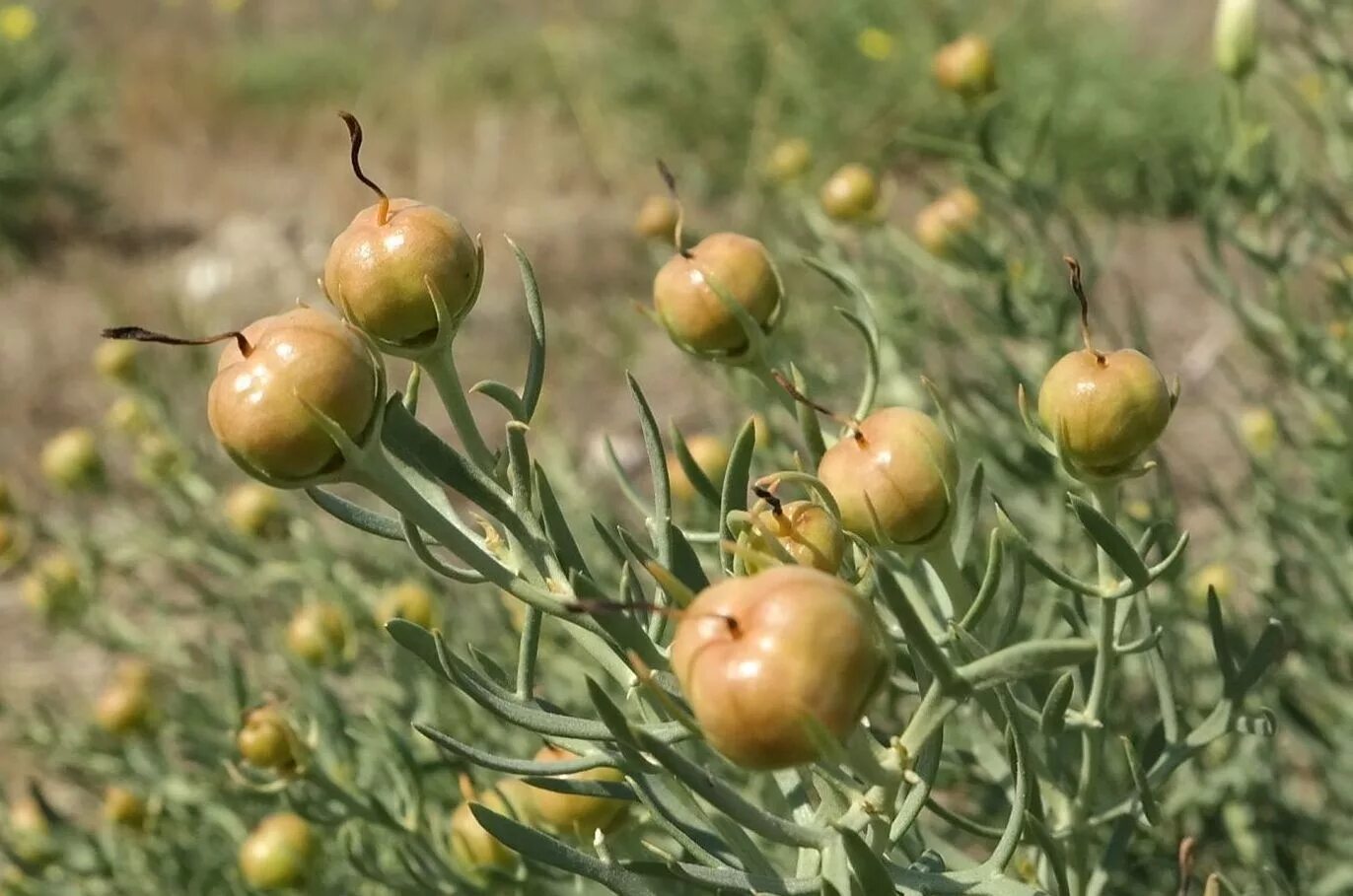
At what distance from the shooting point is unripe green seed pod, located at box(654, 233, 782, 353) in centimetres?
72

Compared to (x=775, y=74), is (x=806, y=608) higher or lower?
higher

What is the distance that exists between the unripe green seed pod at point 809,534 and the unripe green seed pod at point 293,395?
0.58 ft

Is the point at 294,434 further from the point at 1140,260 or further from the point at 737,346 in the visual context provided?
the point at 1140,260

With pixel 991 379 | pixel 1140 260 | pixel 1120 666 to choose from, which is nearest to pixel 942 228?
pixel 991 379

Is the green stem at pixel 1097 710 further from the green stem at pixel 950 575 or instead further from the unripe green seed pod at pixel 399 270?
the unripe green seed pod at pixel 399 270

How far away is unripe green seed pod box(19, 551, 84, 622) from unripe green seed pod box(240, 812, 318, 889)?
74 cm

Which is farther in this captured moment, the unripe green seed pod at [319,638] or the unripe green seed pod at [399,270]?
the unripe green seed pod at [319,638]

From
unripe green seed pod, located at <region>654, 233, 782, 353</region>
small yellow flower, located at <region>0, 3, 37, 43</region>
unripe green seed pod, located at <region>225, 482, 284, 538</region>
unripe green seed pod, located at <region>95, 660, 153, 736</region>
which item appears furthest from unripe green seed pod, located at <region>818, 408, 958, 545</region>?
small yellow flower, located at <region>0, 3, 37, 43</region>

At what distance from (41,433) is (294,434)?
3333mm

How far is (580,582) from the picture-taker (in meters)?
0.54

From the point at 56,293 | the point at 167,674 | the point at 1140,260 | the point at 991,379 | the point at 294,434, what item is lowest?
the point at 56,293

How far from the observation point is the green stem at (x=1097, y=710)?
2.14 feet

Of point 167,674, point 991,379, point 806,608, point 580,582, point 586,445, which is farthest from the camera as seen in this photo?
point 586,445

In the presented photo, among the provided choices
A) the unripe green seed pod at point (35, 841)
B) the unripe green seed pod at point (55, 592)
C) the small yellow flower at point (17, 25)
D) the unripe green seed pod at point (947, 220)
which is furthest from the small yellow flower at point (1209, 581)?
the small yellow flower at point (17, 25)
